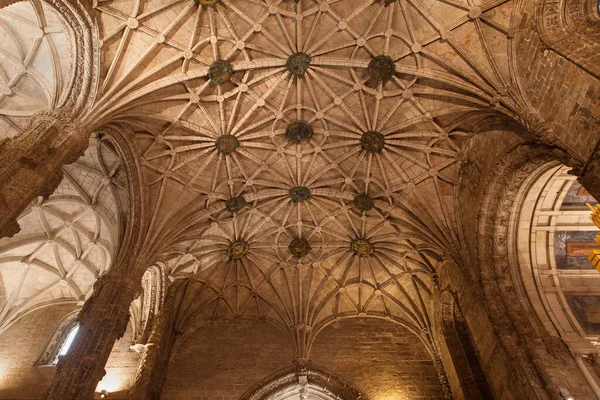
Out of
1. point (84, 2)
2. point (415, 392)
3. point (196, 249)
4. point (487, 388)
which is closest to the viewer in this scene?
point (84, 2)

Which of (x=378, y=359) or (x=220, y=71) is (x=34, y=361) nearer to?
(x=220, y=71)

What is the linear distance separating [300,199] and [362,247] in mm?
3475

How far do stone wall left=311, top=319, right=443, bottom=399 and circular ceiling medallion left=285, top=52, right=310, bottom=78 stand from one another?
36.6 feet

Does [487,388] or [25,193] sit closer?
[25,193]

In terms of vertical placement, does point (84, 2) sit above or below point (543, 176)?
above

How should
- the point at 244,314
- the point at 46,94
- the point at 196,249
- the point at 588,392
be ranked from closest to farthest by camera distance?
the point at 588,392 → the point at 46,94 → the point at 196,249 → the point at 244,314

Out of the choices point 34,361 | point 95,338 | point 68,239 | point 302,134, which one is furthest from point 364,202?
point 34,361

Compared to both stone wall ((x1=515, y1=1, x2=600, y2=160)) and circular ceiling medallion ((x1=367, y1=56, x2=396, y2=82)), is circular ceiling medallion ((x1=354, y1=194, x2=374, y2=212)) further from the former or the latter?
stone wall ((x1=515, y1=1, x2=600, y2=160))

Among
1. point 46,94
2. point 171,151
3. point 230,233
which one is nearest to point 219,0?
point 171,151

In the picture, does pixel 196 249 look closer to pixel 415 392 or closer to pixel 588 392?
pixel 415 392

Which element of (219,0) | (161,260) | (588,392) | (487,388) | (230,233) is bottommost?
(588,392)

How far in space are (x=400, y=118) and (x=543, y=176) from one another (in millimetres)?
4675

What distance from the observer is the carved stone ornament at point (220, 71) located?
11992 mm

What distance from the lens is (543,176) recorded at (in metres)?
10.7
